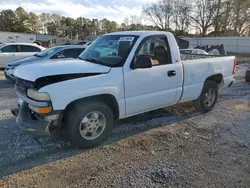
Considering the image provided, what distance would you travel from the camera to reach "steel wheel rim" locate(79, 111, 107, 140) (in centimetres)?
357

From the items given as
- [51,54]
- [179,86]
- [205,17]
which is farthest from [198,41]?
[179,86]

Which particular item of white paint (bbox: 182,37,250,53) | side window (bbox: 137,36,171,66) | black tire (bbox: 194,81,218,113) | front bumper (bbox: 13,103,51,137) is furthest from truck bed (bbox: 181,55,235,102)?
white paint (bbox: 182,37,250,53)

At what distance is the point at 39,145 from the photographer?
3781 millimetres

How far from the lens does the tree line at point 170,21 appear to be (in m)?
50.7

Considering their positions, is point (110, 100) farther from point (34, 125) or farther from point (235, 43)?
point (235, 43)

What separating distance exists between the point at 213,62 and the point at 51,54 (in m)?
6.56

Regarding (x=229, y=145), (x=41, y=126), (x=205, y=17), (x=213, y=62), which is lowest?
(x=229, y=145)

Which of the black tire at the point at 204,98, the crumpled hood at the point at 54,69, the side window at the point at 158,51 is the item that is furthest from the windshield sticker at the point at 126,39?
the black tire at the point at 204,98

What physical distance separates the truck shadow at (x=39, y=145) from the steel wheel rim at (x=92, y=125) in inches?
10.5

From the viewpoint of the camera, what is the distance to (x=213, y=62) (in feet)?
17.6

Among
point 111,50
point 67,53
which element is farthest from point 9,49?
point 111,50

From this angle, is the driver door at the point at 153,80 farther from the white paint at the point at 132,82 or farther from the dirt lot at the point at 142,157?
the dirt lot at the point at 142,157

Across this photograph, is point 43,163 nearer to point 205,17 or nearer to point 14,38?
point 14,38

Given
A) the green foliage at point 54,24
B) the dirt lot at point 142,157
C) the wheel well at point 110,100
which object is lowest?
the dirt lot at point 142,157
